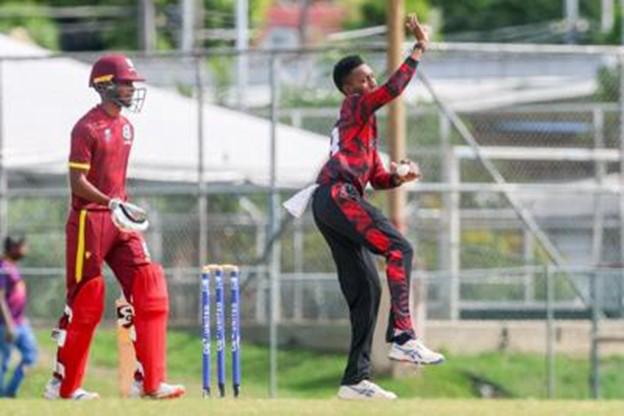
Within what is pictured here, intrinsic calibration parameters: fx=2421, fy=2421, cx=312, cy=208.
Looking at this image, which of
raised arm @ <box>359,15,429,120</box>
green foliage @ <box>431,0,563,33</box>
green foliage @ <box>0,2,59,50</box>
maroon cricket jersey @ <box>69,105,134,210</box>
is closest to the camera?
raised arm @ <box>359,15,429,120</box>

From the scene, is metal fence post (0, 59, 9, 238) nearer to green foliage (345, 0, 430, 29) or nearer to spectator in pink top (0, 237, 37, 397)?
spectator in pink top (0, 237, 37, 397)

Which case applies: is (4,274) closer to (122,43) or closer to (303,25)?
(303,25)

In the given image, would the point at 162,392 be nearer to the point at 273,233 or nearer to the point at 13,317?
the point at 13,317

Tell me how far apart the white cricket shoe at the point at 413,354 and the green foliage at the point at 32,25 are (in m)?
41.3

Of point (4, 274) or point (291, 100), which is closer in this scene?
point (4, 274)

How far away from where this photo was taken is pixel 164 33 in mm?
59750

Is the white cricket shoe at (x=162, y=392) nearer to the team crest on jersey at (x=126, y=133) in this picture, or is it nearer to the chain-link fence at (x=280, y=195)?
the team crest on jersey at (x=126, y=133)

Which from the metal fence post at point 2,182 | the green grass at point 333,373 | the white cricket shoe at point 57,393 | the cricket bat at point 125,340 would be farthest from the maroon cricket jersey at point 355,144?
the metal fence post at point 2,182

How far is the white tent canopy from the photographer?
28234 millimetres

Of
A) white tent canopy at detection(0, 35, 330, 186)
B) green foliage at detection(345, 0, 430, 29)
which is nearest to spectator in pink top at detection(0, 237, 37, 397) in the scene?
white tent canopy at detection(0, 35, 330, 186)

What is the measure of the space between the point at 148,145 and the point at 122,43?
101 feet

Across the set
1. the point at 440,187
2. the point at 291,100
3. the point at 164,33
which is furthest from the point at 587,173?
the point at 164,33

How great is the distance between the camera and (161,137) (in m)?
28.5

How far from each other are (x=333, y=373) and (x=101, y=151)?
415 inches
